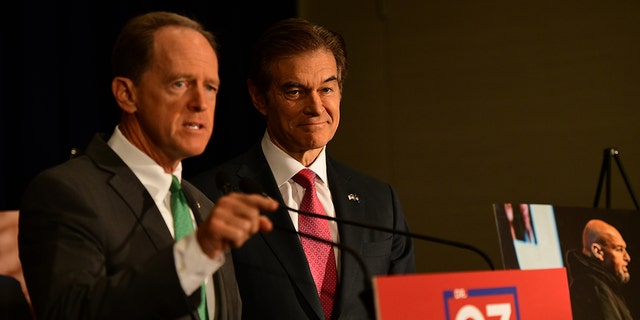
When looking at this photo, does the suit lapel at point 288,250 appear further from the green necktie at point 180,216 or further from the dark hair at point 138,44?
the dark hair at point 138,44

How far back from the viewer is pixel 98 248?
A: 1539 mm

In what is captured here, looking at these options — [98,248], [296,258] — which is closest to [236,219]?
[98,248]

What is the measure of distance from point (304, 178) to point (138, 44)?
80 cm

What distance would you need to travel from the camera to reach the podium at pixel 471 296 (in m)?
1.46

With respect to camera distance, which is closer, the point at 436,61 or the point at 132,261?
the point at 132,261

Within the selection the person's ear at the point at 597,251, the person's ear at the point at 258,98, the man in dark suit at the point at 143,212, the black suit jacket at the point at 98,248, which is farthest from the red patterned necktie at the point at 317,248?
the person's ear at the point at 597,251

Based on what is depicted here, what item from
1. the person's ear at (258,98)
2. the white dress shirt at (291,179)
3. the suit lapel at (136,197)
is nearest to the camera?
the suit lapel at (136,197)

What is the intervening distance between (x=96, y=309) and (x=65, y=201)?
0.79 ft

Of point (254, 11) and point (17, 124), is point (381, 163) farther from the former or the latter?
point (17, 124)

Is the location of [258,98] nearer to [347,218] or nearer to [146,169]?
[347,218]

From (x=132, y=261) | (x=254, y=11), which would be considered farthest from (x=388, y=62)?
(x=132, y=261)

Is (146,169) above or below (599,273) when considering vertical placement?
above

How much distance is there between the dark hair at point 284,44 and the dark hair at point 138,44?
0.67 metres

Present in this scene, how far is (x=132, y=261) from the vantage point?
159cm
